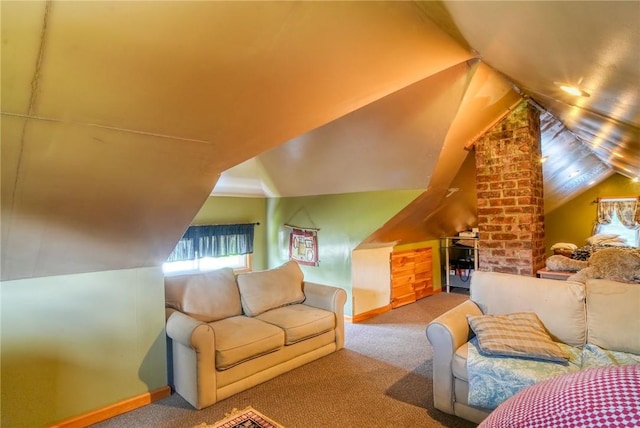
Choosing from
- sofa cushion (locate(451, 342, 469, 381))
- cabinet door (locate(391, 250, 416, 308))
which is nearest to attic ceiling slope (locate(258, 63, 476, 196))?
cabinet door (locate(391, 250, 416, 308))

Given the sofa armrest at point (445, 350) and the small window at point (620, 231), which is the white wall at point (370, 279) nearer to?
the sofa armrest at point (445, 350)

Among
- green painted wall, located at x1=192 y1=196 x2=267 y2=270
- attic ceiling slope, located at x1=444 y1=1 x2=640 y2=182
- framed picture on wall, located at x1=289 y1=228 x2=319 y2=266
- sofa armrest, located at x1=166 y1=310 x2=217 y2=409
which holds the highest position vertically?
attic ceiling slope, located at x1=444 y1=1 x2=640 y2=182

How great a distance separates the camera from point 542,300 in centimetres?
240

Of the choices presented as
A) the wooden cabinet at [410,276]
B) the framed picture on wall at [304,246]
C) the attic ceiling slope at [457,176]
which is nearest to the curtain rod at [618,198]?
the attic ceiling slope at [457,176]

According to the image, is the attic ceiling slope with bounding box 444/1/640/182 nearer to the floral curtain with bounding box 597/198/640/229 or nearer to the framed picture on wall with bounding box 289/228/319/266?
the framed picture on wall with bounding box 289/228/319/266

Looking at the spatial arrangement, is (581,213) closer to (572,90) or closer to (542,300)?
(542,300)

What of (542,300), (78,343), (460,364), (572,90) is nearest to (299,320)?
(460,364)

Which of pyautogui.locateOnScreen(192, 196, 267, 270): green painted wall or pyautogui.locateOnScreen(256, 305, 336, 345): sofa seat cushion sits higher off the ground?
pyautogui.locateOnScreen(192, 196, 267, 270): green painted wall

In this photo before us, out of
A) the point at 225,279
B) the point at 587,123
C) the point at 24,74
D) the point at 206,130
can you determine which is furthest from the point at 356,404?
the point at 587,123

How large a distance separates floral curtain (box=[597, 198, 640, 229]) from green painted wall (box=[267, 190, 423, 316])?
5805mm

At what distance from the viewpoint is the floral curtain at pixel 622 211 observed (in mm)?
6633

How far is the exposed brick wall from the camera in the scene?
2.97 metres

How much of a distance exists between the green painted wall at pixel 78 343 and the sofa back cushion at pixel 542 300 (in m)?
2.57

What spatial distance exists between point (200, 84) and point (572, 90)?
1.96m
